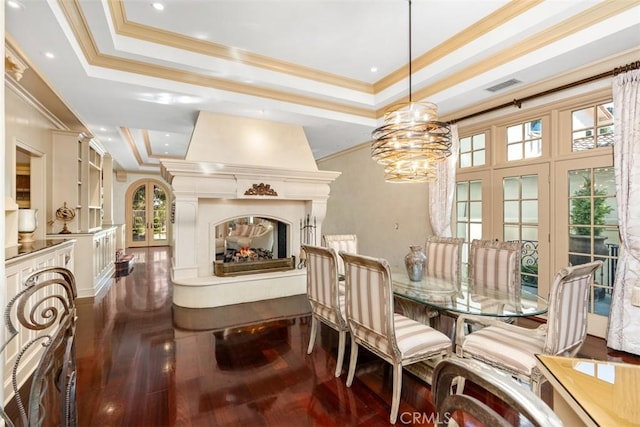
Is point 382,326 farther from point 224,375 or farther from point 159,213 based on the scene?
point 159,213

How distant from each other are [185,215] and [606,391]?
4333mm

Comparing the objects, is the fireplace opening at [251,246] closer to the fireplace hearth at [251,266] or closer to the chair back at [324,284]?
the fireplace hearth at [251,266]

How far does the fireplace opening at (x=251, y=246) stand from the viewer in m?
4.64

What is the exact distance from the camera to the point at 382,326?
6.63ft

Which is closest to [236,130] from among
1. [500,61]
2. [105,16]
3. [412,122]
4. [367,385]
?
[105,16]

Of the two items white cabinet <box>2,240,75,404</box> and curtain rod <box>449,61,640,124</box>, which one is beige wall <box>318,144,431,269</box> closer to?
curtain rod <box>449,61,640,124</box>

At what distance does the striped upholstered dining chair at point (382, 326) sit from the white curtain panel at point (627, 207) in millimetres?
2113

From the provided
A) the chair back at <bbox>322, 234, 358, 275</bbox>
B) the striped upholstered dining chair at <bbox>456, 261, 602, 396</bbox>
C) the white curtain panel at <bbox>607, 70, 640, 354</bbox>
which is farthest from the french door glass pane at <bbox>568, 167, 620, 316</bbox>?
the chair back at <bbox>322, 234, 358, 275</bbox>

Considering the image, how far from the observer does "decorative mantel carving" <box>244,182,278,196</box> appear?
15.0ft

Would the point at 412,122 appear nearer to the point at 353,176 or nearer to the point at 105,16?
the point at 105,16

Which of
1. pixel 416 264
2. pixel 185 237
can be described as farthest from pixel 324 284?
pixel 185 237

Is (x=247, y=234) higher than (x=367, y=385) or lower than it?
higher

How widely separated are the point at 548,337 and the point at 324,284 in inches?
61.9

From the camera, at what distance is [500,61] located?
3.43 metres
